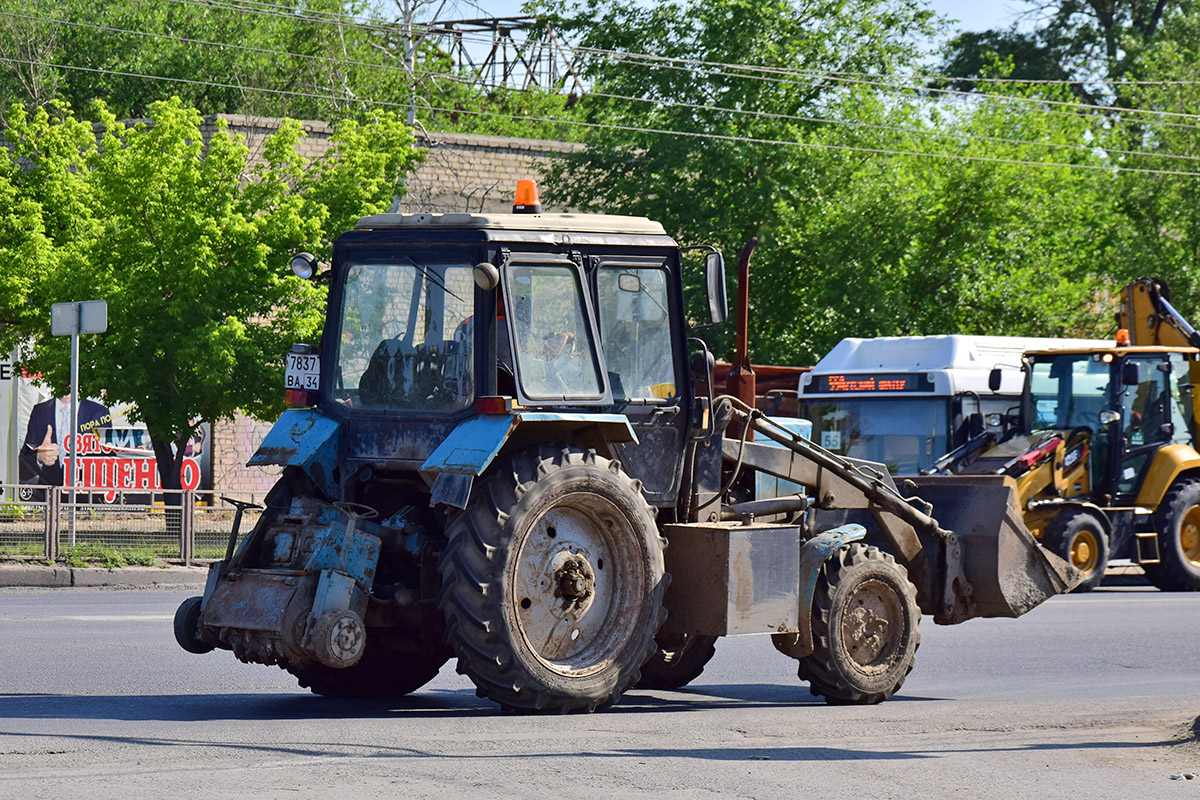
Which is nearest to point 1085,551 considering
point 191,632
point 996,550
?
point 996,550

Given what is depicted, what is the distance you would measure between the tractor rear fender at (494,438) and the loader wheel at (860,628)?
64.9 inches

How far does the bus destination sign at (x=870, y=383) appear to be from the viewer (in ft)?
75.6

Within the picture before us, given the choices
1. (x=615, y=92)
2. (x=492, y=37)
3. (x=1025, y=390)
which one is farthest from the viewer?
(x=492, y=37)

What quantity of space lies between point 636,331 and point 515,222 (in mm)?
964

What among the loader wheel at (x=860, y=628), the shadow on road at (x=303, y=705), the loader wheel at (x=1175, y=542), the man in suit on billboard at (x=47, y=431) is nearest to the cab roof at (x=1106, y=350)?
the loader wheel at (x=1175, y=542)

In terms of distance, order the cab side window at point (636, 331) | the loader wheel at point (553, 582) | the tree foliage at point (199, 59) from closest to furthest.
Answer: the loader wheel at point (553, 582), the cab side window at point (636, 331), the tree foliage at point (199, 59)

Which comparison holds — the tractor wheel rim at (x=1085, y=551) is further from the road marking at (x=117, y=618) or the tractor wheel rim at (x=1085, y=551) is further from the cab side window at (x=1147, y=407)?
the road marking at (x=117, y=618)

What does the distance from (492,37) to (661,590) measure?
4439cm

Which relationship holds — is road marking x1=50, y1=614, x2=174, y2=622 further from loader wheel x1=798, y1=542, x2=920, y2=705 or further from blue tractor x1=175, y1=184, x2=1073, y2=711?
loader wheel x1=798, y1=542, x2=920, y2=705

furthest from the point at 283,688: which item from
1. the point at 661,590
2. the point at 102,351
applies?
the point at 102,351

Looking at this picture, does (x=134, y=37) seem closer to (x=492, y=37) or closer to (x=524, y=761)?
(x=492, y=37)

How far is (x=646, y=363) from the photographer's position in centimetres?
967

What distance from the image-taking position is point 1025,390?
21078mm

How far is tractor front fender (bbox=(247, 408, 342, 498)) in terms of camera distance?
9.40m
